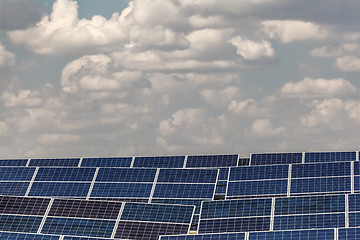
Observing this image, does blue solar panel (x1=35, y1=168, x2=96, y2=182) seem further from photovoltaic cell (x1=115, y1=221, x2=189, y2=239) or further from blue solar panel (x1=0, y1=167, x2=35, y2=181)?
photovoltaic cell (x1=115, y1=221, x2=189, y2=239)

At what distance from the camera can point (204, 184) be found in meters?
69.8

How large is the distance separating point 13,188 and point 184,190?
1975cm

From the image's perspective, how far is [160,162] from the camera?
85.4 m

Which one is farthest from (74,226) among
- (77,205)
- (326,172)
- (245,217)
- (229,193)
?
(326,172)

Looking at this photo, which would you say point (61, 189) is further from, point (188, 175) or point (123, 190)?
point (188, 175)

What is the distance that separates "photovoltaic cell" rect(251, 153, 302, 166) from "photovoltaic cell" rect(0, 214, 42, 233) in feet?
106

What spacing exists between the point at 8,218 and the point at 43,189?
57.1ft

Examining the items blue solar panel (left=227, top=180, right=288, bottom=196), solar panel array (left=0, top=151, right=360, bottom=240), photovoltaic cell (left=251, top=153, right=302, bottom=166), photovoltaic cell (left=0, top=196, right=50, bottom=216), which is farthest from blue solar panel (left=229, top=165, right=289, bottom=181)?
photovoltaic cell (left=0, top=196, right=50, bottom=216)

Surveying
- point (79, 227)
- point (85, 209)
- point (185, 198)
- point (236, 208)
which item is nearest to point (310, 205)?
point (236, 208)

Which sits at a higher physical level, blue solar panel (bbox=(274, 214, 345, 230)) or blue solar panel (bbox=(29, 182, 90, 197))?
blue solar panel (bbox=(29, 182, 90, 197))

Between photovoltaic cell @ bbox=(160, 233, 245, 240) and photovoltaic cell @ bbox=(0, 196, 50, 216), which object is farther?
photovoltaic cell @ bbox=(0, 196, 50, 216)

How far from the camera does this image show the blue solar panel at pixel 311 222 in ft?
173

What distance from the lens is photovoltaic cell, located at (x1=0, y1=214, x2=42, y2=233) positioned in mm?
56375

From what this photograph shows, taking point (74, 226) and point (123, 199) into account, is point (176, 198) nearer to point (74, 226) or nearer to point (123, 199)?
point (123, 199)
